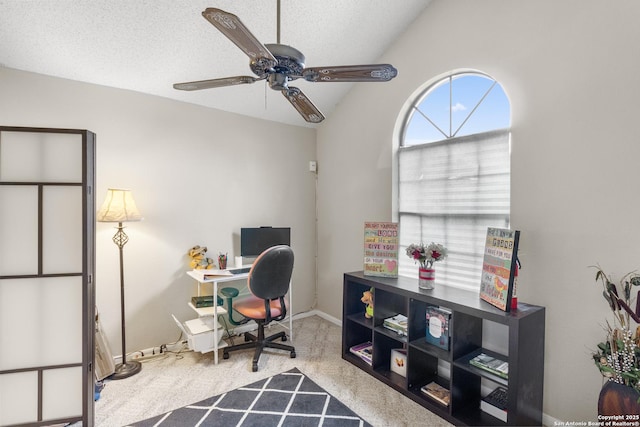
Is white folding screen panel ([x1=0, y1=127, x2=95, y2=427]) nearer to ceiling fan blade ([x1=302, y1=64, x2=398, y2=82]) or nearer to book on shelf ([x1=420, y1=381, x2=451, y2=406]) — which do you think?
ceiling fan blade ([x1=302, y1=64, x2=398, y2=82])

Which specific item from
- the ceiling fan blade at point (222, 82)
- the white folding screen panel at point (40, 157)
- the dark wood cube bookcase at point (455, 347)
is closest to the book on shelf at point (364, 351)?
the dark wood cube bookcase at point (455, 347)

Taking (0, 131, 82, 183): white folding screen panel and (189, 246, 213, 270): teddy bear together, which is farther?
(189, 246, 213, 270): teddy bear

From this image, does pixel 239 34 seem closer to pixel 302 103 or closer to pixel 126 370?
pixel 302 103

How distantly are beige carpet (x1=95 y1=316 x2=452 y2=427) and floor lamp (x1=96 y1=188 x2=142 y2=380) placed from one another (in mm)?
87

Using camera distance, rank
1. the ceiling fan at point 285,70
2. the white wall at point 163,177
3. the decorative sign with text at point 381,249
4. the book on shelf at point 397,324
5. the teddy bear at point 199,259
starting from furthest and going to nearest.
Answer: the teddy bear at point 199,259
the decorative sign with text at point 381,249
the white wall at point 163,177
the book on shelf at point 397,324
the ceiling fan at point 285,70

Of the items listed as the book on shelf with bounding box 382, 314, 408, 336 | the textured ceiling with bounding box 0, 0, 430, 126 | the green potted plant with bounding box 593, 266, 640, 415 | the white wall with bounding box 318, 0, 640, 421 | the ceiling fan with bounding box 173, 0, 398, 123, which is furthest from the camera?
the book on shelf with bounding box 382, 314, 408, 336

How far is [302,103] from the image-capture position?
186 centimetres

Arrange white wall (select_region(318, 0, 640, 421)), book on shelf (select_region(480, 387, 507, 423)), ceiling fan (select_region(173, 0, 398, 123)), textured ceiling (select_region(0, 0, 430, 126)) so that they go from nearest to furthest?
ceiling fan (select_region(173, 0, 398, 123))
white wall (select_region(318, 0, 640, 421))
book on shelf (select_region(480, 387, 507, 423))
textured ceiling (select_region(0, 0, 430, 126))

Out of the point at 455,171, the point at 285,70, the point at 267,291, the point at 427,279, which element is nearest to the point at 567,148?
the point at 455,171

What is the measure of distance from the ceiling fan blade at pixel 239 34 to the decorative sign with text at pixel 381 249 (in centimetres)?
175

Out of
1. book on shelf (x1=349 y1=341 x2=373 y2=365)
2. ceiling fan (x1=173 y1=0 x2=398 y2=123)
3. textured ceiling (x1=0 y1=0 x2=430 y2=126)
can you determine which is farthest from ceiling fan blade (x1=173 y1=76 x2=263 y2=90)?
book on shelf (x1=349 y1=341 x2=373 y2=365)

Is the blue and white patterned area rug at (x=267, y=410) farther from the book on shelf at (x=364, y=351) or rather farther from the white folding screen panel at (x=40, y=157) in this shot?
the white folding screen panel at (x=40, y=157)

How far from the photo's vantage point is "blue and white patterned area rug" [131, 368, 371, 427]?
2.01 metres

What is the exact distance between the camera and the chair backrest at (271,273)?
103 inches
